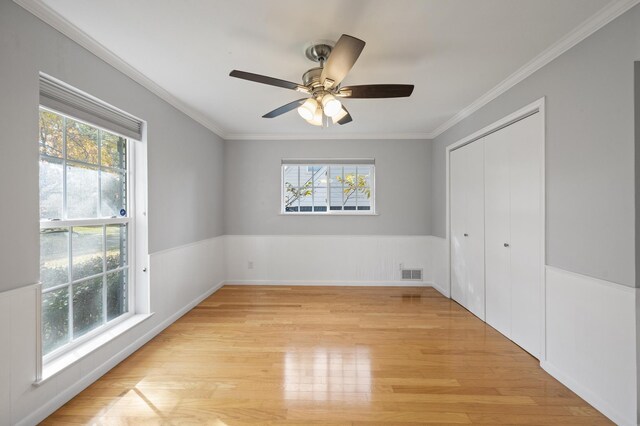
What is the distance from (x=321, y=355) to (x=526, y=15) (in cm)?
284

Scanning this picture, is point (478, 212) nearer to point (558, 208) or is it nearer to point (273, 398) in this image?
point (558, 208)

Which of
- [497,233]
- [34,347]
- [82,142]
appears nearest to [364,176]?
[497,233]

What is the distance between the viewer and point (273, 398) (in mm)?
1927

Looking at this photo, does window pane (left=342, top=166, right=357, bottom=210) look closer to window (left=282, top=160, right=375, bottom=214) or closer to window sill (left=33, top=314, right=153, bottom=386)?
window (left=282, top=160, right=375, bottom=214)

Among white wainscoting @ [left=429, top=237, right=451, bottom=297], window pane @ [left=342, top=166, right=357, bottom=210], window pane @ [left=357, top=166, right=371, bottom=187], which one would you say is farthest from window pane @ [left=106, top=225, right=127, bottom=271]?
white wainscoting @ [left=429, top=237, right=451, bottom=297]

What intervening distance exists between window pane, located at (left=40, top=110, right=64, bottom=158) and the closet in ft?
11.7

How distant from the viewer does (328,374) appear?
2.20m

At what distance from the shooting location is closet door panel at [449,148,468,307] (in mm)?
3623

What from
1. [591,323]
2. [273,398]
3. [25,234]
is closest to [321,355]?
[273,398]

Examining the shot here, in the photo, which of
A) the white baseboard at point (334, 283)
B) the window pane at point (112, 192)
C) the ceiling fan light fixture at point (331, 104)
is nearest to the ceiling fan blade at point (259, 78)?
the ceiling fan light fixture at point (331, 104)

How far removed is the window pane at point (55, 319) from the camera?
6.17 ft

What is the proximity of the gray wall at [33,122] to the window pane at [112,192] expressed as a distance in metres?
0.22

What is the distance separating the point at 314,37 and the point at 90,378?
9.45 feet

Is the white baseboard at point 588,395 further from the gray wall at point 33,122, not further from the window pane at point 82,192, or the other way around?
the window pane at point 82,192
